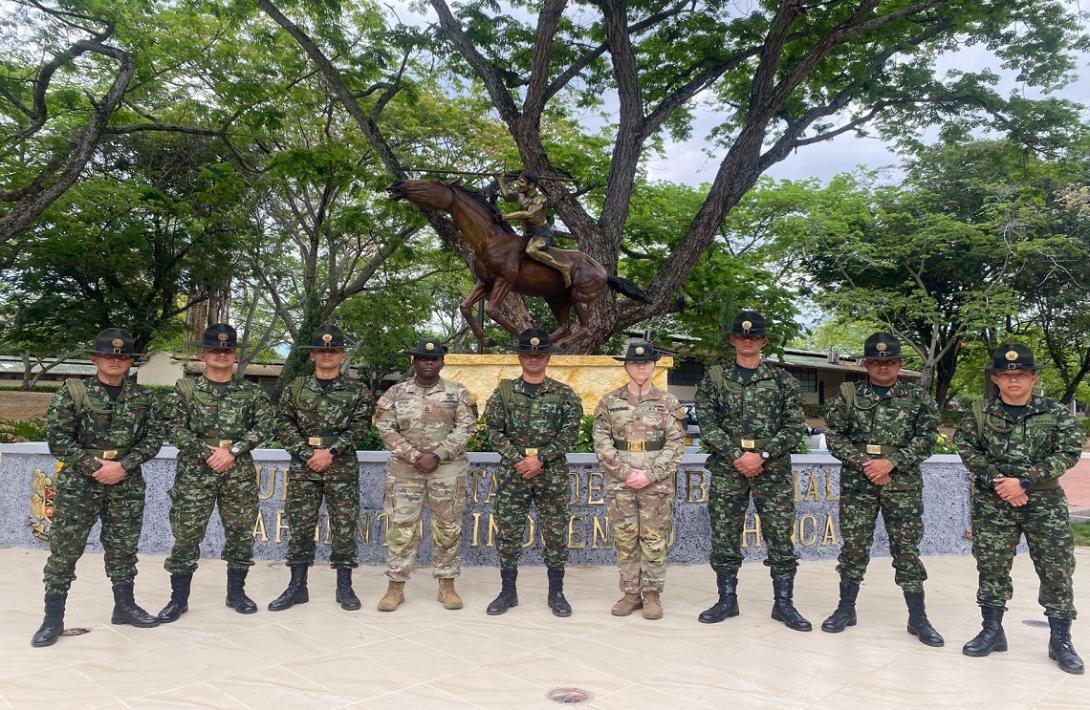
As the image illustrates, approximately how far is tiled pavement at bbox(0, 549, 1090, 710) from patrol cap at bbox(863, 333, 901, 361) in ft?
5.67

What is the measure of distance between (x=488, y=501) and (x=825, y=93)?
9727 millimetres

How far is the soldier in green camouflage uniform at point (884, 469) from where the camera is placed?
176 inches

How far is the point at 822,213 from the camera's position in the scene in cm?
2011

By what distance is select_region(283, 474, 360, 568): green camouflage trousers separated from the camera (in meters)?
5.05

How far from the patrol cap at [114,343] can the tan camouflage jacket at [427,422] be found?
61.4 inches

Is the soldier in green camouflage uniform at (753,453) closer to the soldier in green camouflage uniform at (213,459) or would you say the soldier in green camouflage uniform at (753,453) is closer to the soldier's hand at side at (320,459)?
the soldier's hand at side at (320,459)

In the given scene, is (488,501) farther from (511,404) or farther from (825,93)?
(825,93)

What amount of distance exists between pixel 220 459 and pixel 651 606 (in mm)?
2918

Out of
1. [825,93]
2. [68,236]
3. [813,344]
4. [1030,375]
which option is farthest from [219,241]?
[813,344]

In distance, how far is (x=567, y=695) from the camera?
3.51 m

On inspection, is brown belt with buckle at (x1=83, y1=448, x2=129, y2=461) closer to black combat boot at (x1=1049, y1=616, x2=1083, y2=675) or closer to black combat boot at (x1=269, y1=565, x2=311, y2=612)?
black combat boot at (x1=269, y1=565, x2=311, y2=612)

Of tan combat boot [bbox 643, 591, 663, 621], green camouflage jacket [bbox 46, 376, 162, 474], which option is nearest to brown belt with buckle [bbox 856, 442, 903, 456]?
tan combat boot [bbox 643, 591, 663, 621]

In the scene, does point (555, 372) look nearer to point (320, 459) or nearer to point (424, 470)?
point (424, 470)

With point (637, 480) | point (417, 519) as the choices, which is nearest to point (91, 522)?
point (417, 519)
